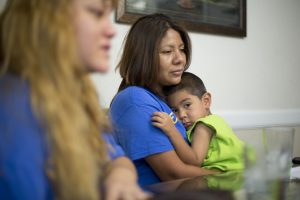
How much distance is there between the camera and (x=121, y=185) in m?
0.64

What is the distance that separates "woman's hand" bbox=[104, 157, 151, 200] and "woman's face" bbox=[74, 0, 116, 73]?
8.1 inches

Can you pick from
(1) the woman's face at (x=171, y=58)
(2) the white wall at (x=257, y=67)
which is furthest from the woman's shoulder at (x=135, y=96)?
(2) the white wall at (x=257, y=67)

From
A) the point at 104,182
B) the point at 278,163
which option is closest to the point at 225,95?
the point at 278,163

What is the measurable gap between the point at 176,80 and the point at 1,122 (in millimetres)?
928

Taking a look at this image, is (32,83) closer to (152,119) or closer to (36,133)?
(36,133)

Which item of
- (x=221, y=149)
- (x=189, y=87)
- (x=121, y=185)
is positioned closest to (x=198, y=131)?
(x=221, y=149)

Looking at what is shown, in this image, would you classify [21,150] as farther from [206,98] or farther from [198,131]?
[206,98]

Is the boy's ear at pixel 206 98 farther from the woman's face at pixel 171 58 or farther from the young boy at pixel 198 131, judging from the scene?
the woman's face at pixel 171 58

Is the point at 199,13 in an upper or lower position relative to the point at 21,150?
upper

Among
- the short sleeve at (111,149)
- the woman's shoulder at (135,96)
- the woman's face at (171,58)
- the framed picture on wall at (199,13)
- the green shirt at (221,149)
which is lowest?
the green shirt at (221,149)

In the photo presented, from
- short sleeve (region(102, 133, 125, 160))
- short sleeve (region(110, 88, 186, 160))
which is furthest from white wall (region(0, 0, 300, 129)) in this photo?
short sleeve (region(102, 133, 125, 160))

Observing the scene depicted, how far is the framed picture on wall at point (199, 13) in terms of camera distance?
1.67 meters

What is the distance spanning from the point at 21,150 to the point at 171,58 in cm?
92

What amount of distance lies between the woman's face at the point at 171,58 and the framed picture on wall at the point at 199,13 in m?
0.41
